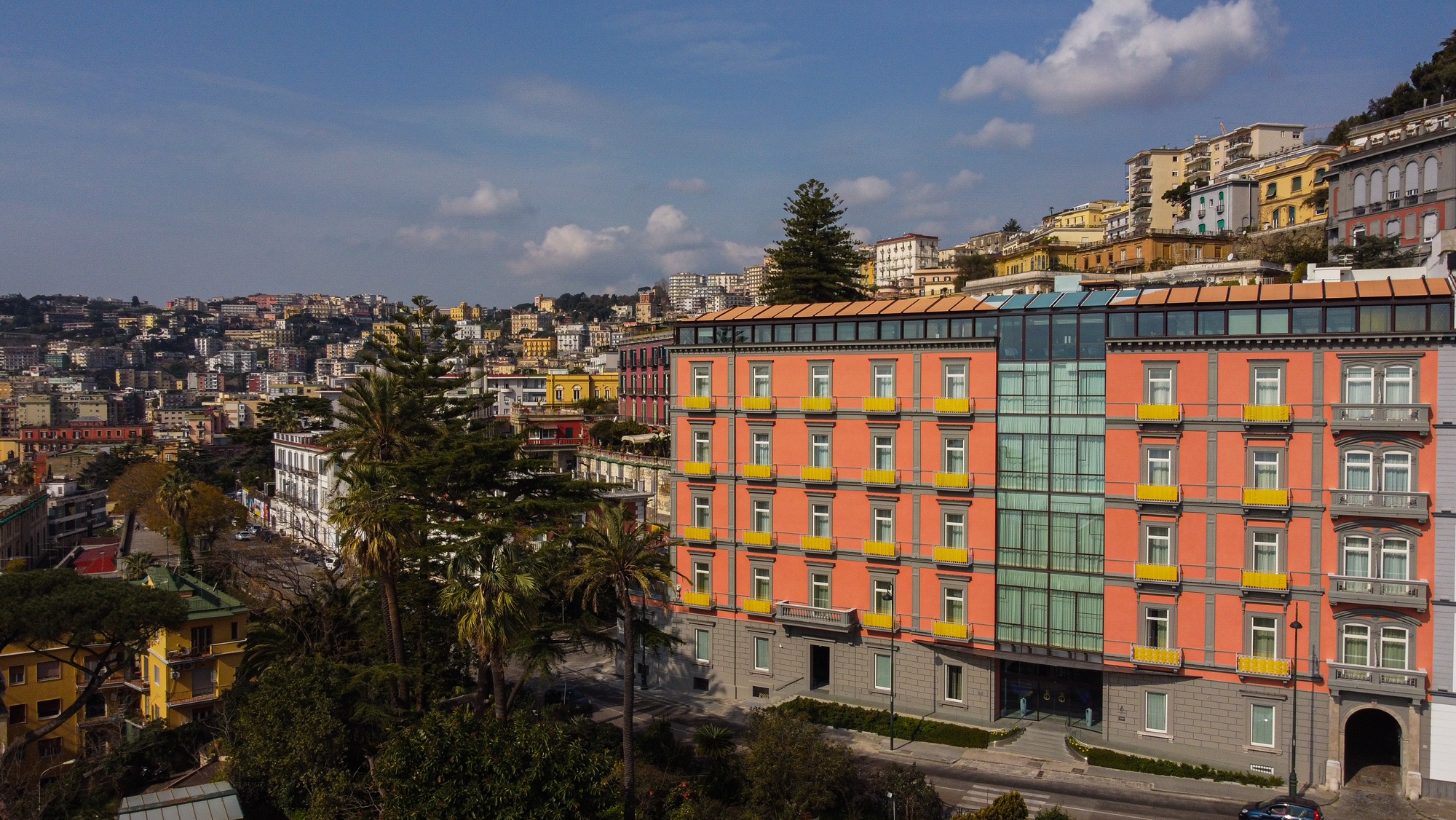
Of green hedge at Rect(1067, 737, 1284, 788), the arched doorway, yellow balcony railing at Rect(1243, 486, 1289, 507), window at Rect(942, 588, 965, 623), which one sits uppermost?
yellow balcony railing at Rect(1243, 486, 1289, 507)

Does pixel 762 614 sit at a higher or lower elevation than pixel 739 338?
lower

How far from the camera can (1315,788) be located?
109 ft

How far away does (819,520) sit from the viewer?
140 ft

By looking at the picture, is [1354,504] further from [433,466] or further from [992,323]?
[433,466]

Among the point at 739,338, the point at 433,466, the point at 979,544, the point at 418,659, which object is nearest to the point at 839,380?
the point at 739,338

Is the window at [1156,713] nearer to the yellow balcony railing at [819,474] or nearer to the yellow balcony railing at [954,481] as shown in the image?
the yellow balcony railing at [954,481]

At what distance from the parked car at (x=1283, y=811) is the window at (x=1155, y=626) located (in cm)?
651

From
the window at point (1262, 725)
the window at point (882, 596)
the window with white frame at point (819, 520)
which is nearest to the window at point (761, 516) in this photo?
the window with white frame at point (819, 520)

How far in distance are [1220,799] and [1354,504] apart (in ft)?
34.9

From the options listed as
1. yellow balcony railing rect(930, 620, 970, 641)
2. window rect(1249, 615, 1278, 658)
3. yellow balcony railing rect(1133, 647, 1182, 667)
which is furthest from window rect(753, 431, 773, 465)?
window rect(1249, 615, 1278, 658)

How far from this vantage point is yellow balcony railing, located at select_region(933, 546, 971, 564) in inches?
1543

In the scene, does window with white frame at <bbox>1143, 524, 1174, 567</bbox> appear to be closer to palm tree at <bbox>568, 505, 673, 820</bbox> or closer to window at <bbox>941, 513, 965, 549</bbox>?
window at <bbox>941, 513, 965, 549</bbox>

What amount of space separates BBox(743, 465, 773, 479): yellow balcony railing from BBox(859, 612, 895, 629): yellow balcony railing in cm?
716

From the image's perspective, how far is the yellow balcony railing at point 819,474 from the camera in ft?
137
